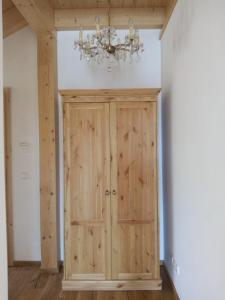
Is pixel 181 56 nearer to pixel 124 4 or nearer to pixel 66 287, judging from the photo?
pixel 124 4

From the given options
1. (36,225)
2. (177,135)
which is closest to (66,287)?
A: (36,225)

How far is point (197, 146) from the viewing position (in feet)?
6.59

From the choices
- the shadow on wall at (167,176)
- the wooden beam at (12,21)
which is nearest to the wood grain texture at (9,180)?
the wooden beam at (12,21)

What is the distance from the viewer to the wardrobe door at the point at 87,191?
2961mm

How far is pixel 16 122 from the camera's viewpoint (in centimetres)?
362

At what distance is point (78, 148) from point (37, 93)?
3.54 feet

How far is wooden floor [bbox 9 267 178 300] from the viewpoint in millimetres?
2855

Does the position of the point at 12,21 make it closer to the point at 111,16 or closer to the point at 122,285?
the point at 111,16

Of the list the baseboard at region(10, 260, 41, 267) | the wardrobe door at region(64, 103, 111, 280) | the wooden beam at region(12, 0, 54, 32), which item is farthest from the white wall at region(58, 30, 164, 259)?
the baseboard at region(10, 260, 41, 267)

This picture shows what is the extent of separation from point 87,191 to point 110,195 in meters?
0.24

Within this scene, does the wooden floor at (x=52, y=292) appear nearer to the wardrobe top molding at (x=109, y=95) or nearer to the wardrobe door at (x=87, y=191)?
the wardrobe door at (x=87, y=191)

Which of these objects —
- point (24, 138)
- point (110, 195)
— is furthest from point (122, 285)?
point (24, 138)

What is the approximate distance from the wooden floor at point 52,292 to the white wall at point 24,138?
40cm

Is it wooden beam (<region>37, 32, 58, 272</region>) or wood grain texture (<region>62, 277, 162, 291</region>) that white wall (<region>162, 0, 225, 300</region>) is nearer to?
wood grain texture (<region>62, 277, 162, 291</region>)
